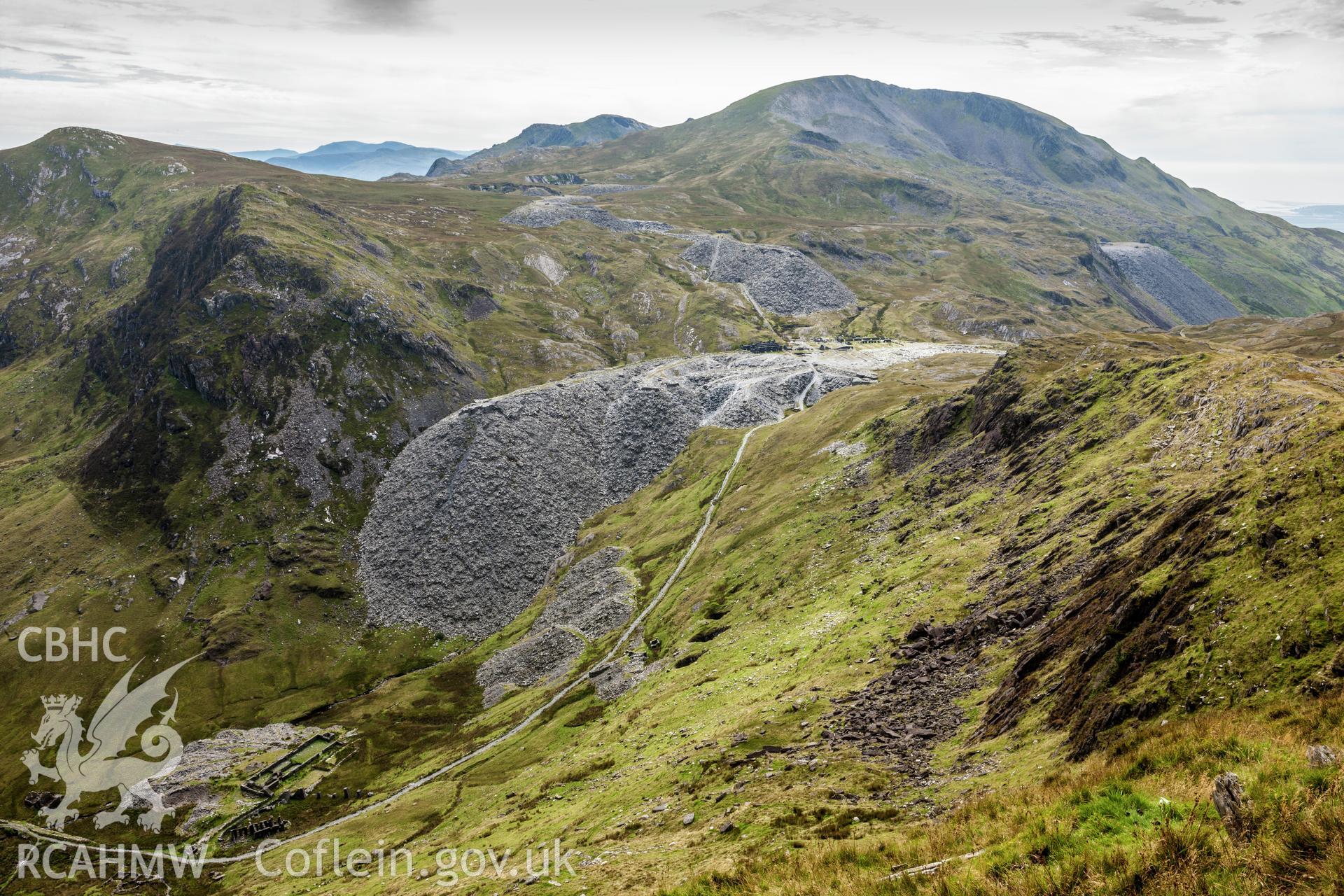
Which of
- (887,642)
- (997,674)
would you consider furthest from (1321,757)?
(887,642)

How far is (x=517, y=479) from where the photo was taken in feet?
541

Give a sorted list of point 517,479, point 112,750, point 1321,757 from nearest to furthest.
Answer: point 1321,757 < point 112,750 < point 517,479

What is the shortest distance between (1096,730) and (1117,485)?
34.7 metres

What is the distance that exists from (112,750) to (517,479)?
9437 centimetres

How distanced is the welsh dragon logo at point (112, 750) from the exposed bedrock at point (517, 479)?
44.3 metres

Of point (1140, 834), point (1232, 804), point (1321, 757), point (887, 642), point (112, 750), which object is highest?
point (1321, 757)

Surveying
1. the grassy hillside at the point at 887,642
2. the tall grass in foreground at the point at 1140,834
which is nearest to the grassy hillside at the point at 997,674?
the tall grass in foreground at the point at 1140,834

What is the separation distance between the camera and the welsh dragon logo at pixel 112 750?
112m

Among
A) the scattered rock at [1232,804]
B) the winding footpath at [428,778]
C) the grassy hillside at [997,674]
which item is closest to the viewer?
the scattered rock at [1232,804]

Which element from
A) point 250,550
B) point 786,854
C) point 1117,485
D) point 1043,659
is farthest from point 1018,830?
point 250,550

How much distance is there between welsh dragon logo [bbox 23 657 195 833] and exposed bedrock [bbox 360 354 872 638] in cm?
4432

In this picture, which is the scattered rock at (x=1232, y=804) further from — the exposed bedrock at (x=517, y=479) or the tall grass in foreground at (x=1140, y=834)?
the exposed bedrock at (x=517, y=479)

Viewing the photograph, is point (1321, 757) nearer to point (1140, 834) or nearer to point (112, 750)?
point (1140, 834)

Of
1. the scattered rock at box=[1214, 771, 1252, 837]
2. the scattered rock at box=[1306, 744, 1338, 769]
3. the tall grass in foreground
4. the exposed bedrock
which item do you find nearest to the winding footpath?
the exposed bedrock
